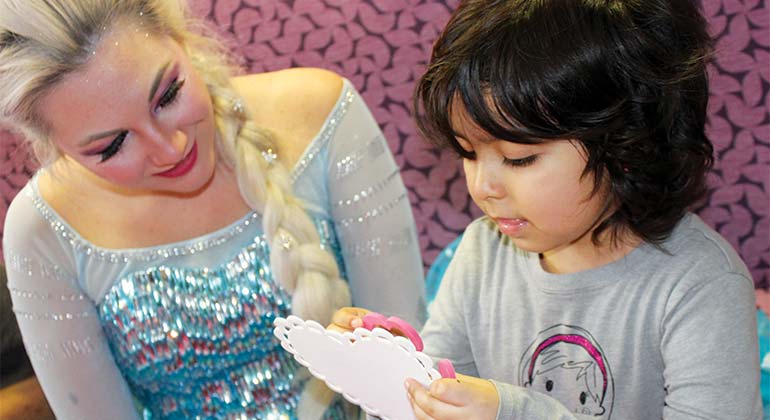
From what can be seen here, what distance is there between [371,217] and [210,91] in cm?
31

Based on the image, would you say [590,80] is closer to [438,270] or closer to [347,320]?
[347,320]

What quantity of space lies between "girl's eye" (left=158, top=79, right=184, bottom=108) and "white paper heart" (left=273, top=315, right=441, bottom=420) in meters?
0.36

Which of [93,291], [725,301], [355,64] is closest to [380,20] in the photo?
[355,64]

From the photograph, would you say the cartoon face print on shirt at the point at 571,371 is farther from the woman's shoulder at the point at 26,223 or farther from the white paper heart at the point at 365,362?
the woman's shoulder at the point at 26,223

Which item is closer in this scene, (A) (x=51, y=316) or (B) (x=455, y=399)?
(B) (x=455, y=399)

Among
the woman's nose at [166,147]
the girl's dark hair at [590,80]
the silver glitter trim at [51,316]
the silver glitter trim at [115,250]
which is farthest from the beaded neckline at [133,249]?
the girl's dark hair at [590,80]

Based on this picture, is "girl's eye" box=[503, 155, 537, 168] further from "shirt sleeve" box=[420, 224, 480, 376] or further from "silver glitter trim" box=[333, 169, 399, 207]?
"silver glitter trim" box=[333, 169, 399, 207]

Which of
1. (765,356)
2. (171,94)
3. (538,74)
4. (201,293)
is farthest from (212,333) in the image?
(765,356)

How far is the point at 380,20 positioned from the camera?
5.60 feet

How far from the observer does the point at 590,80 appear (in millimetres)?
931

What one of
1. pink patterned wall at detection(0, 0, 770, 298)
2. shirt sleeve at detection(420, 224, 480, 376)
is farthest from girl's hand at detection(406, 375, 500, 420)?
pink patterned wall at detection(0, 0, 770, 298)

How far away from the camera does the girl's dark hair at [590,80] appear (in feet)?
3.05

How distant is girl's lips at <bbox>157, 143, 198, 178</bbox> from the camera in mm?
1264

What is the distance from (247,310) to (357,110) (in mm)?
357
